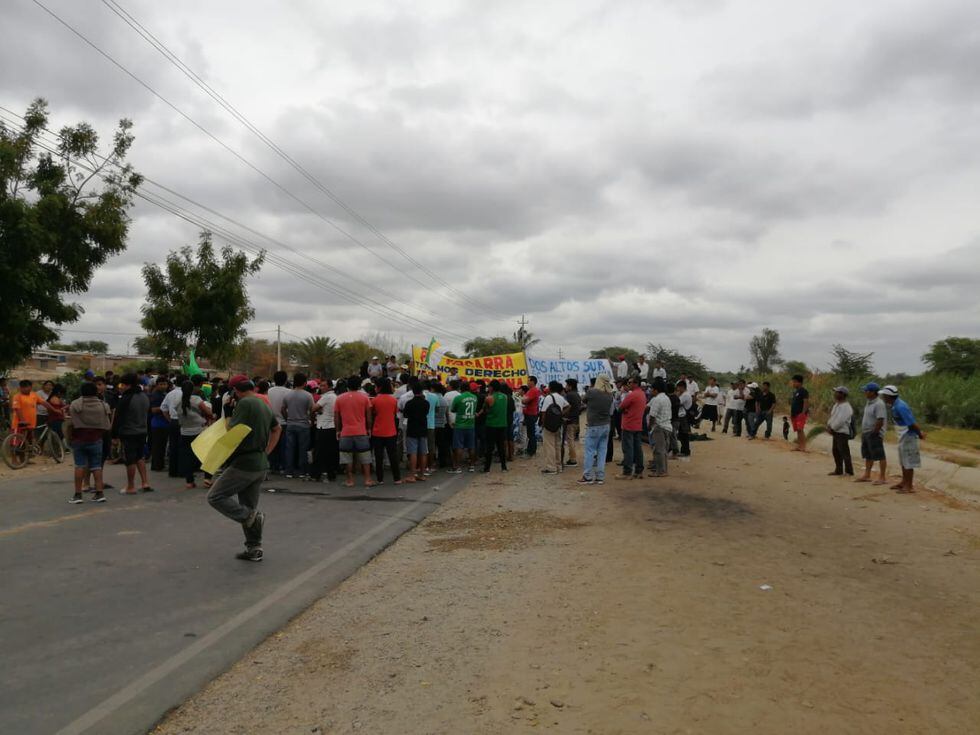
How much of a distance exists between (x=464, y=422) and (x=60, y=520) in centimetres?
743

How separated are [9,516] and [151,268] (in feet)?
63.2

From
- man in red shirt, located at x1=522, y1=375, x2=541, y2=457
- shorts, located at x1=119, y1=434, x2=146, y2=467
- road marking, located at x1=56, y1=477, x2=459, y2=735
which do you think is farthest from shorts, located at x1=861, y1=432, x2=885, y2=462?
shorts, located at x1=119, y1=434, x2=146, y2=467

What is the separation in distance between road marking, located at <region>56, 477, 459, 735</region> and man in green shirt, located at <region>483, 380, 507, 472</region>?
21.2 feet

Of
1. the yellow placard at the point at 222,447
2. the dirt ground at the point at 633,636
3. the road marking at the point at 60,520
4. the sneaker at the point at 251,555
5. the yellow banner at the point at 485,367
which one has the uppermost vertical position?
the yellow banner at the point at 485,367

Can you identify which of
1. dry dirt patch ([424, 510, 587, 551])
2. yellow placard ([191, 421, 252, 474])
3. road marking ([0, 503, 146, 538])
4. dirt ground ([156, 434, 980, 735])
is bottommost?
dirt ground ([156, 434, 980, 735])

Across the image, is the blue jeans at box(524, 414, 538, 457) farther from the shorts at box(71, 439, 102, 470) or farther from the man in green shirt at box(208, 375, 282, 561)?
the man in green shirt at box(208, 375, 282, 561)

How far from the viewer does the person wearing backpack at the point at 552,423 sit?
1399cm

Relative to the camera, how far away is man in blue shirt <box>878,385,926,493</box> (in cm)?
1182

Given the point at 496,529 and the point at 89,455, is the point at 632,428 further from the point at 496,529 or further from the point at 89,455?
the point at 89,455

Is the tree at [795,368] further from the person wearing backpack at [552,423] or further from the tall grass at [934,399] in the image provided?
the person wearing backpack at [552,423]

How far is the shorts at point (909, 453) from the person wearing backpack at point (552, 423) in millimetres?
5952

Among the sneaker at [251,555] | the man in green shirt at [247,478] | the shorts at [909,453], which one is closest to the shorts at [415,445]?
the man in green shirt at [247,478]

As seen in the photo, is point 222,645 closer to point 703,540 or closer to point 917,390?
point 703,540

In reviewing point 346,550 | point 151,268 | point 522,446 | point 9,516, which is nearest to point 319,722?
point 346,550
